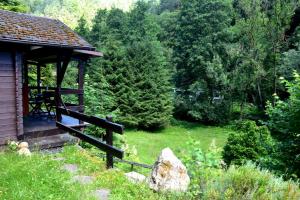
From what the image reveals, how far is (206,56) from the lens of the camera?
22.9 meters

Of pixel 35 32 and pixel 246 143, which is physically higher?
pixel 35 32

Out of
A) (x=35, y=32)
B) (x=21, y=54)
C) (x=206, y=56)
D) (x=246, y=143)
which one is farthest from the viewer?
(x=206, y=56)

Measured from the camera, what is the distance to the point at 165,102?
21.4 meters

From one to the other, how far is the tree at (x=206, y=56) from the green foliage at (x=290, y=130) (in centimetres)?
1565

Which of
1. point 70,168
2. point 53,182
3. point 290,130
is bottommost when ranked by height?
point 70,168

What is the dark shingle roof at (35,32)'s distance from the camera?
7523 mm

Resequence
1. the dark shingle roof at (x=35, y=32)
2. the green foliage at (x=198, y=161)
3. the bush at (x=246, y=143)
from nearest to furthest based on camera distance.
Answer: the green foliage at (x=198, y=161) → the dark shingle roof at (x=35, y=32) → the bush at (x=246, y=143)

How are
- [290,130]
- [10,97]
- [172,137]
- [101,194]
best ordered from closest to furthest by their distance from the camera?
[101,194] < [290,130] < [10,97] < [172,137]

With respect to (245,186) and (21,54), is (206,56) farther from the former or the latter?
(245,186)

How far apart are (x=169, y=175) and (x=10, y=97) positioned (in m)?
5.38

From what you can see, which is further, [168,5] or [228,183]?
[168,5]

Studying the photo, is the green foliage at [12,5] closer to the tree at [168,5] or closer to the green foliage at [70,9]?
the tree at [168,5]

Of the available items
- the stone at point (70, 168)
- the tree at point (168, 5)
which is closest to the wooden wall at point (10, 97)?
the stone at point (70, 168)

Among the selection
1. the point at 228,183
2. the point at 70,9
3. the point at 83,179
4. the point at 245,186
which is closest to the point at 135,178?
the point at 83,179
